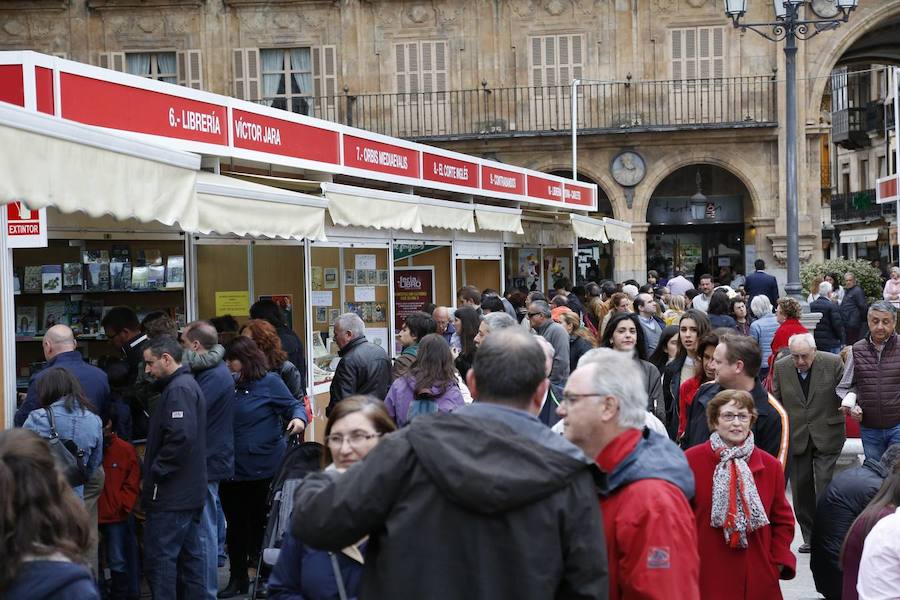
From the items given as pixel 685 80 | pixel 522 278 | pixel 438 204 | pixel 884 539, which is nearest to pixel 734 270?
pixel 685 80

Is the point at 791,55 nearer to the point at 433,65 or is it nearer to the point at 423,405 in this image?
the point at 423,405

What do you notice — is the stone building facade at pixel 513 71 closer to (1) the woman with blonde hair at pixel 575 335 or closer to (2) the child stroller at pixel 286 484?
(1) the woman with blonde hair at pixel 575 335

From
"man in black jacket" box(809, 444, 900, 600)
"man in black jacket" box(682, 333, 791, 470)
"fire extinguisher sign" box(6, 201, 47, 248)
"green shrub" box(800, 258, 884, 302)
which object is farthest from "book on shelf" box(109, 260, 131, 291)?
"green shrub" box(800, 258, 884, 302)

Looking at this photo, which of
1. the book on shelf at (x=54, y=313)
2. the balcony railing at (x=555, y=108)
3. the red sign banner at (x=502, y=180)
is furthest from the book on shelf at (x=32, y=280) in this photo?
the balcony railing at (x=555, y=108)

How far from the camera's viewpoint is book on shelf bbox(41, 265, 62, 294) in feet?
28.8

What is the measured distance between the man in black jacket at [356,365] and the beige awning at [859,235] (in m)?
45.8

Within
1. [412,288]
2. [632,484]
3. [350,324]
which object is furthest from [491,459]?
[412,288]

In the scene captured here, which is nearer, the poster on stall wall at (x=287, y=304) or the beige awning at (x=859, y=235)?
the poster on stall wall at (x=287, y=304)

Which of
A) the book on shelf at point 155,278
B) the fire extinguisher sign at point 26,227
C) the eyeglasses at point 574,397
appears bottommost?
the eyeglasses at point 574,397

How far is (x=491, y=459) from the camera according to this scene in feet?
9.14

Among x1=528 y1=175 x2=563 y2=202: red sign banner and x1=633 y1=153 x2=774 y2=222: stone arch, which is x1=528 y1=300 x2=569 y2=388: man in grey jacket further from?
x1=633 y1=153 x2=774 y2=222: stone arch

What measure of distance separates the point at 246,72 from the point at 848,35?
14.5 m

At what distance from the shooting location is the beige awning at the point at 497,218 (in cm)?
1348

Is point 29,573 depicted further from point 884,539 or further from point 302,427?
point 302,427
